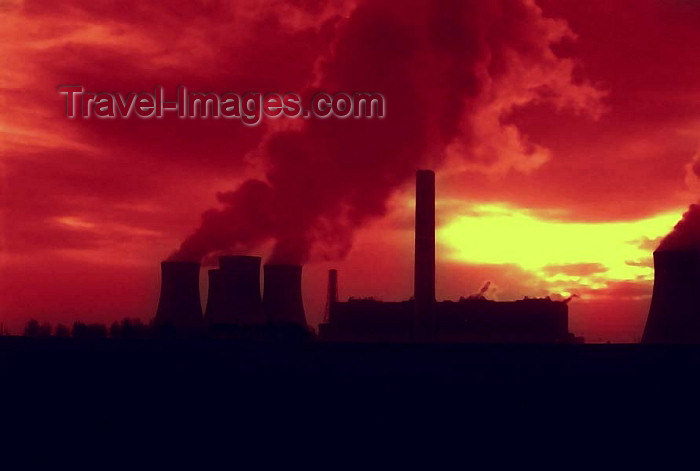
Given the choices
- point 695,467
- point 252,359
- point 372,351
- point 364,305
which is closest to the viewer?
point 695,467

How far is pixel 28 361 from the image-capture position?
21.3 metres

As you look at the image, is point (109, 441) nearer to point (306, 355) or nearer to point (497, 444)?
point (497, 444)

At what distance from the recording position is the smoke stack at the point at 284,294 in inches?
1348

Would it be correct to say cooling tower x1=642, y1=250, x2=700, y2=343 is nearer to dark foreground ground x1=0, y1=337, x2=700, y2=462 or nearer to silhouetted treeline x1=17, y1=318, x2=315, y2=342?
dark foreground ground x1=0, y1=337, x2=700, y2=462

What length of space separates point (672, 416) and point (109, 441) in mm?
8860

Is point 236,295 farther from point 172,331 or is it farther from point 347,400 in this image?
point 347,400

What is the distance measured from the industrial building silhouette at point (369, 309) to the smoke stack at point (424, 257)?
38 millimetres

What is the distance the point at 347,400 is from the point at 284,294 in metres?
18.7

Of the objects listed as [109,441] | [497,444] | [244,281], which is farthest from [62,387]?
[244,281]

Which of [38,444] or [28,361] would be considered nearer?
[38,444]

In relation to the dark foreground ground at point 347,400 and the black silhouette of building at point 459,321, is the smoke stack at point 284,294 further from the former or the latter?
the dark foreground ground at point 347,400

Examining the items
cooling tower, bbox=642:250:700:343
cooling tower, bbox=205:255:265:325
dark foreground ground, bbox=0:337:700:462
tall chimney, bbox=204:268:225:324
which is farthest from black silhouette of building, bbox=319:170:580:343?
dark foreground ground, bbox=0:337:700:462

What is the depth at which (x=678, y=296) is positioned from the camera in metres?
27.4

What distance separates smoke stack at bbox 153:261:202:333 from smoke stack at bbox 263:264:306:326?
10.3 feet
